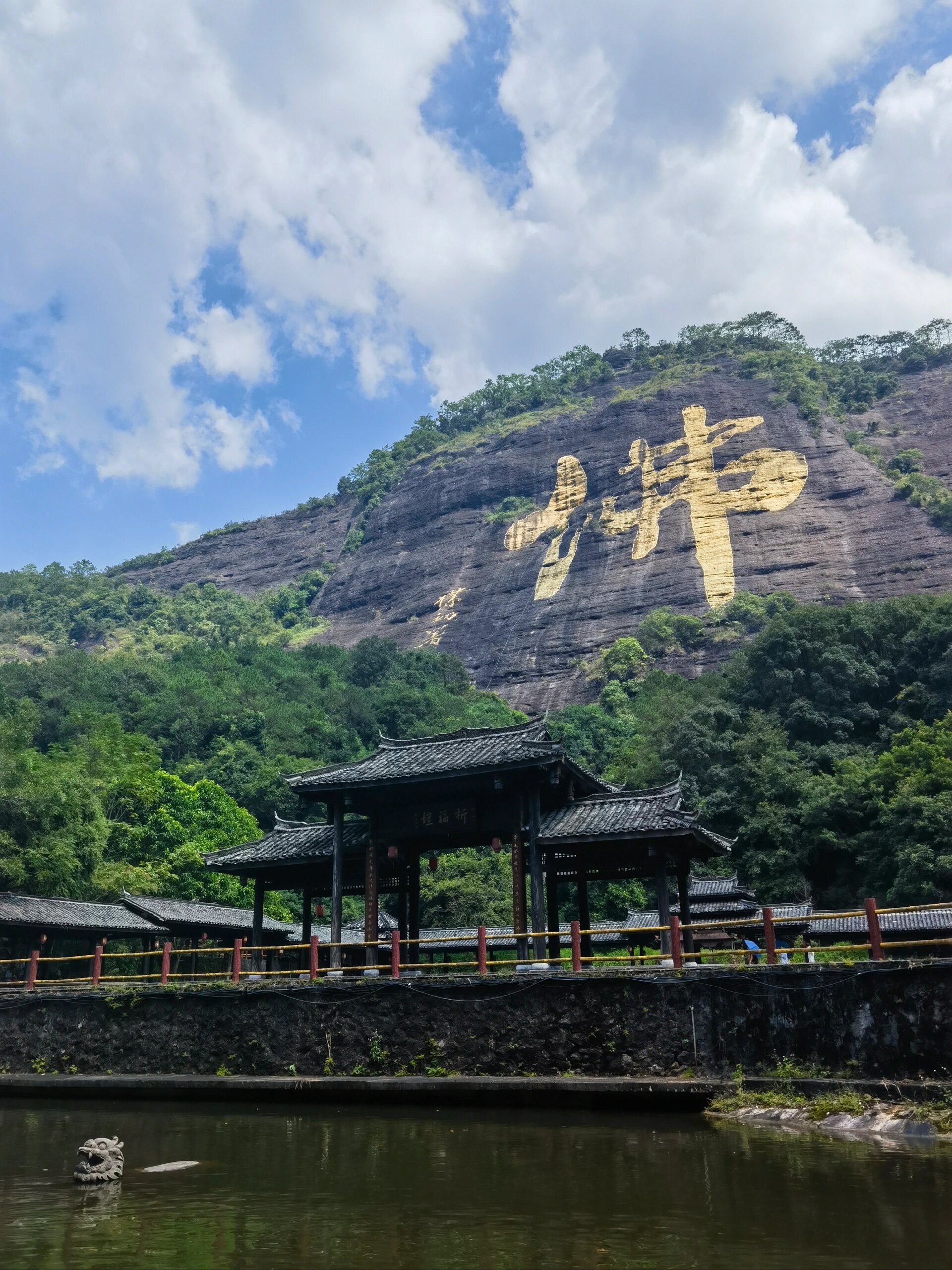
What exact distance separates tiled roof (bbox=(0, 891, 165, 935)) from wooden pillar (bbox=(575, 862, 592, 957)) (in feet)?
43.5

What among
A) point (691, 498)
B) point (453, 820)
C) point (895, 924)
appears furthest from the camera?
point (691, 498)

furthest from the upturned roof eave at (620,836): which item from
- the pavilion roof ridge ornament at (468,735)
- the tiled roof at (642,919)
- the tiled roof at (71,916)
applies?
the tiled roof at (71,916)

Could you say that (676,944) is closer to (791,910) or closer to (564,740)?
(791,910)

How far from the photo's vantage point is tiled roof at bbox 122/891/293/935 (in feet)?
94.7

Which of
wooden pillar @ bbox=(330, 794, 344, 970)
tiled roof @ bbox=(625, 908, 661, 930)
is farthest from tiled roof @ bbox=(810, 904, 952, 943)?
wooden pillar @ bbox=(330, 794, 344, 970)

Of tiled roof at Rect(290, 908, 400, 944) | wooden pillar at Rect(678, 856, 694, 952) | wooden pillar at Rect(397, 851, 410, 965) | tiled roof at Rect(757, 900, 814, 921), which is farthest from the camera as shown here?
tiled roof at Rect(290, 908, 400, 944)

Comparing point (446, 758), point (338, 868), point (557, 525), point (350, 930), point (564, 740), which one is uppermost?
point (557, 525)

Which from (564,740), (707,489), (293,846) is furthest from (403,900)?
(707,489)

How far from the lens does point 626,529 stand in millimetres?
87312

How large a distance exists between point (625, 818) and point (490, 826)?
2.51 metres

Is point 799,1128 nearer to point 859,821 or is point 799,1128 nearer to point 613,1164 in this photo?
point 613,1164

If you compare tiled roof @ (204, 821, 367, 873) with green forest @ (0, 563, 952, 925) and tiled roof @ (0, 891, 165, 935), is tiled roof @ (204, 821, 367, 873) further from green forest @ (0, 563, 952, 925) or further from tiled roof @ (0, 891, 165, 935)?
green forest @ (0, 563, 952, 925)

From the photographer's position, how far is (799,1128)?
12.3 metres

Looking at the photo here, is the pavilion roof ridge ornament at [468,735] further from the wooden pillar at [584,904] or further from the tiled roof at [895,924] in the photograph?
the tiled roof at [895,924]
